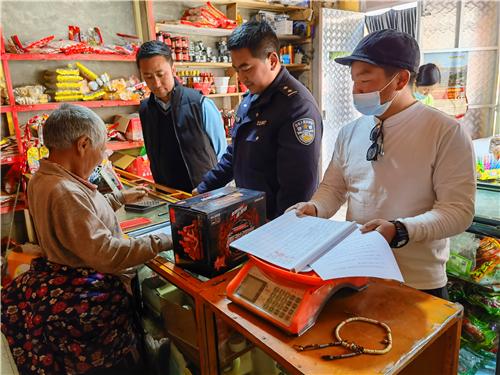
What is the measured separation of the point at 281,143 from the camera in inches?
63.9

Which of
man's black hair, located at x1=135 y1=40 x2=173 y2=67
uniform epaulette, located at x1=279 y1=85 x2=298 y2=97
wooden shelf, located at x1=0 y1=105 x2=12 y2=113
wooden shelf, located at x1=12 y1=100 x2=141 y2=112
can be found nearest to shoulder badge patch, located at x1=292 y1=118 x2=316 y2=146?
uniform epaulette, located at x1=279 y1=85 x2=298 y2=97

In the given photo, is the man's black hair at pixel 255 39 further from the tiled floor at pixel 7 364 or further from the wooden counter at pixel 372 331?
the tiled floor at pixel 7 364

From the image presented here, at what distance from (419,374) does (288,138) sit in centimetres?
99

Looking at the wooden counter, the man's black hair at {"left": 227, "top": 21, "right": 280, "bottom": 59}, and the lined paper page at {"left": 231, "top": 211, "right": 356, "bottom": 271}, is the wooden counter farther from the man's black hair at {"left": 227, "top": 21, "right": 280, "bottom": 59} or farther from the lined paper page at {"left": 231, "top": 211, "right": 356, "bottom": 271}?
the man's black hair at {"left": 227, "top": 21, "right": 280, "bottom": 59}

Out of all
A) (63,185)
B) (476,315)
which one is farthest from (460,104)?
(63,185)

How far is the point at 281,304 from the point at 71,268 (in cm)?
77

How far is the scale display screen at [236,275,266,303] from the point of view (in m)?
0.90

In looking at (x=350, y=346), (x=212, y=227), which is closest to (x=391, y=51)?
(x=212, y=227)

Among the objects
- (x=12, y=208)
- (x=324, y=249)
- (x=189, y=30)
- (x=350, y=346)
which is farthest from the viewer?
(x=189, y=30)

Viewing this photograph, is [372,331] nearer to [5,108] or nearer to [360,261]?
[360,261]

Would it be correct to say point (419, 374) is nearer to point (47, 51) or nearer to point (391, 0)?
point (47, 51)

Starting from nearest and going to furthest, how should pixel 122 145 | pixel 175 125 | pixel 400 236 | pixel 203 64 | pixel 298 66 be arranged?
pixel 400 236 → pixel 175 125 → pixel 122 145 → pixel 203 64 → pixel 298 66

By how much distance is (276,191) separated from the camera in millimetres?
1734

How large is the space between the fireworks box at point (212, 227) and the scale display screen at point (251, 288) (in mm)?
173
